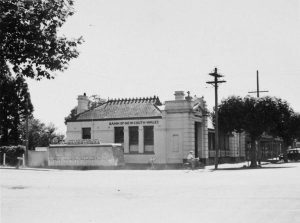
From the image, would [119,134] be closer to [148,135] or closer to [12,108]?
[148,135]

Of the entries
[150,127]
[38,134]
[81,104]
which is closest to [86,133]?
[81,104]

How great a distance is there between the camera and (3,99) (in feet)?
188

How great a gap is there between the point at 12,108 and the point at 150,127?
84.8ft

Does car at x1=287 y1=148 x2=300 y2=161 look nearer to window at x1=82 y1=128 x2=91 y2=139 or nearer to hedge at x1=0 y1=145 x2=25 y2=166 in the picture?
window at x1=82 y1=128 x2=91 y2=139

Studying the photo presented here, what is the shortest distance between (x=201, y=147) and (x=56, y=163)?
13.9 metres

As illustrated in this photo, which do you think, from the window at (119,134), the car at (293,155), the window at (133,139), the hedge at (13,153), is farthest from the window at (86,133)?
the car at (293,155)

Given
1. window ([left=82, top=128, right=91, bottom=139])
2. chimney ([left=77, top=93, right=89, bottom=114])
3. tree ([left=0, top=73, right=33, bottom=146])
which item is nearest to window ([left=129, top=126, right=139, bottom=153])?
window ([left=82, top=128, right=91, bottom=139])

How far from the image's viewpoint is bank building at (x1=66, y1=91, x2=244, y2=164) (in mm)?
39406

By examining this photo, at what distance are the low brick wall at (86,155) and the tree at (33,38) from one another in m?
25.4

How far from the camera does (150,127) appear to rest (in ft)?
133

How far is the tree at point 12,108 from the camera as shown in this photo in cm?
5646
